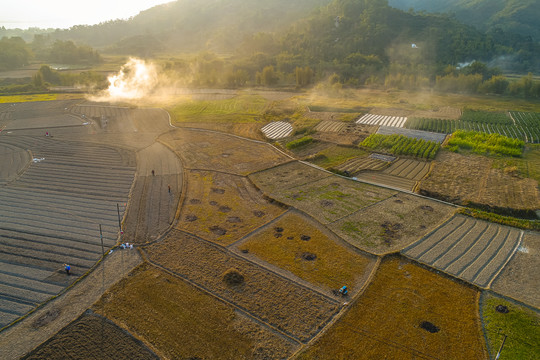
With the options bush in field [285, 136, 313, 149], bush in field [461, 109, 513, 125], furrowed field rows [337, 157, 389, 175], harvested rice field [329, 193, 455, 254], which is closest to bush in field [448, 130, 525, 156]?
bush in field [461, 109, 513, 125]

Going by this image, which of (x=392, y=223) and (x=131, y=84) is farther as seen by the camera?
(x=131, y=84)

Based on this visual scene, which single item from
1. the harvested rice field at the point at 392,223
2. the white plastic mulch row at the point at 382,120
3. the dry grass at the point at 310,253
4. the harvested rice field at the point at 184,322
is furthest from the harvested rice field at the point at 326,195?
the white plastic mulch row at the point at 382,120

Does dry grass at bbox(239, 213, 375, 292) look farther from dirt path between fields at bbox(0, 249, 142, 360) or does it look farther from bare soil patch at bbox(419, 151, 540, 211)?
bare soil patch at bbox(419, 151, 540, 211)

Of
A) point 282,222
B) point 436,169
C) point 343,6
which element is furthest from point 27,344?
point 343,6

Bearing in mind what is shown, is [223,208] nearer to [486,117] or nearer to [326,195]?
[326,195]

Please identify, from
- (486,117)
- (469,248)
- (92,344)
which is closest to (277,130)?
(469,248)

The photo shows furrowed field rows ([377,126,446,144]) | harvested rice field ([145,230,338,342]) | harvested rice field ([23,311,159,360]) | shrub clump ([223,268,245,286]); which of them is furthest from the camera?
furrowed field rows ([377,126,446,144])
